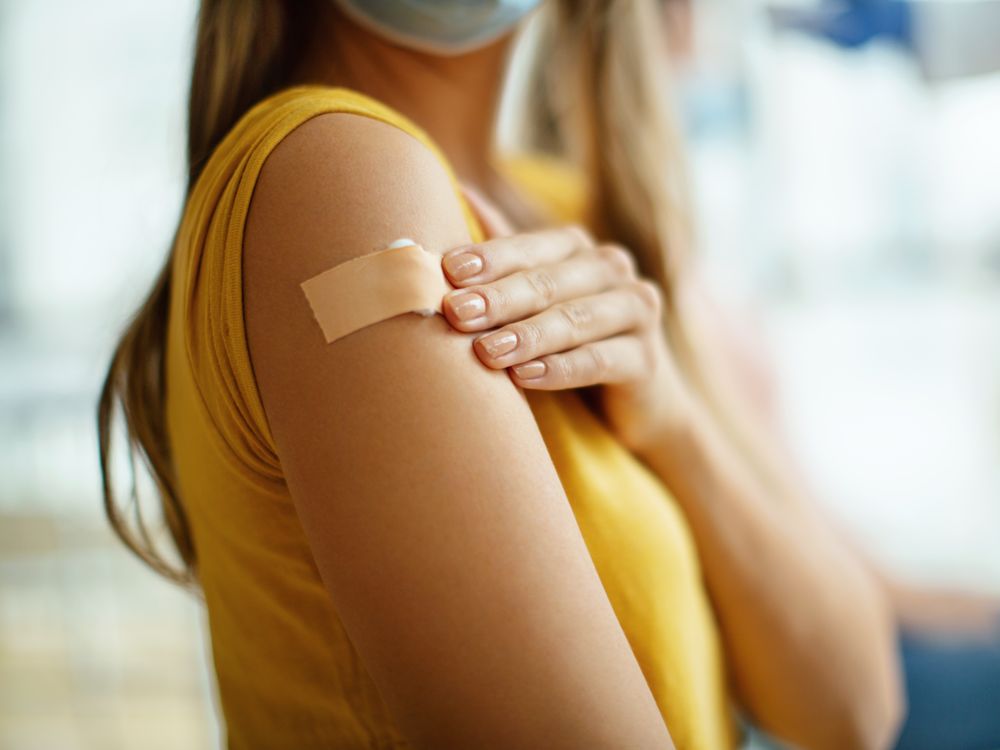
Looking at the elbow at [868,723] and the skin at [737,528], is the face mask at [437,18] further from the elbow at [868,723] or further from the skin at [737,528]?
the elbow at [868,723]

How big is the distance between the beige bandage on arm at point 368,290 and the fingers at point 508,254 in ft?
0.14

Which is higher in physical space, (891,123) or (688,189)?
(891,123)

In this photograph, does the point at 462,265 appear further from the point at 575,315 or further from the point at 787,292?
the point at 787,292

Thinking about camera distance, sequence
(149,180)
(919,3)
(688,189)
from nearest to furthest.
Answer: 1. (688,189)
2. (919,3)
3. (149,180)

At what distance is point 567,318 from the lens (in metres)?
0.59

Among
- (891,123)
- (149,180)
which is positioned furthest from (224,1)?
(891,123)

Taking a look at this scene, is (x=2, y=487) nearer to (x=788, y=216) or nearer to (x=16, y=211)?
(x=16, y=211)

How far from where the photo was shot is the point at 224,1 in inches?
26.4

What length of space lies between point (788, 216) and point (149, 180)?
1742mm

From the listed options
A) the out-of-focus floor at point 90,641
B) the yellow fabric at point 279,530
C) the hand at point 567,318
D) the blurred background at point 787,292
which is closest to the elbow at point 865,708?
the yellow fabric at point 279,530

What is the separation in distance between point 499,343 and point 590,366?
0.12m

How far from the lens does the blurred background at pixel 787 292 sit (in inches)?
80.6

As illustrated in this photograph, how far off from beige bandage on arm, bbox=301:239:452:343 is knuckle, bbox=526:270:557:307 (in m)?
0.12

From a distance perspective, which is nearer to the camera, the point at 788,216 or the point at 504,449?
the point at 504,449
